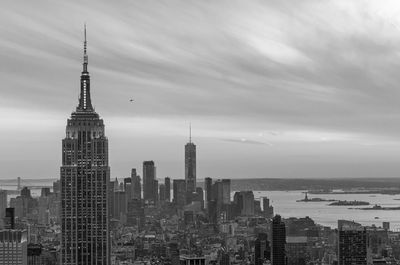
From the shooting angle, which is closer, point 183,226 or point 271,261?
point 271,261

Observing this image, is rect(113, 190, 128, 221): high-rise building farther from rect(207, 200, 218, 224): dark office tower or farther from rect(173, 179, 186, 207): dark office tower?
rect(173, 179, 186, 207): dark office tower

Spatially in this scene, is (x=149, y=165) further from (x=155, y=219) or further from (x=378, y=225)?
(x=378, y=225)

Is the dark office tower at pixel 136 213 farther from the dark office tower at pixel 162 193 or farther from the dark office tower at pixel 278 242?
the dark office tower at pixel 278 242

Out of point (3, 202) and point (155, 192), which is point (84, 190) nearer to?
point (3, 202)

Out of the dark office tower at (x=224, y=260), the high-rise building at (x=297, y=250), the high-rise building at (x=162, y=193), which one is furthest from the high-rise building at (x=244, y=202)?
the dark office tower at (x=224, y=260)

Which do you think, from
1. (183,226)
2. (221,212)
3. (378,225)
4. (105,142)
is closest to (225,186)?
(221,212)

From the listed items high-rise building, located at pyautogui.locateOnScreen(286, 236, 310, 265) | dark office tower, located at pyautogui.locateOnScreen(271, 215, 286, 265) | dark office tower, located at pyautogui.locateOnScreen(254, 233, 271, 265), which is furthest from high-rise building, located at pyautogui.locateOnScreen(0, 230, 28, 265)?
high-rise building, located at pyautogui.locateOnScreen(286, 236, 310, 265)

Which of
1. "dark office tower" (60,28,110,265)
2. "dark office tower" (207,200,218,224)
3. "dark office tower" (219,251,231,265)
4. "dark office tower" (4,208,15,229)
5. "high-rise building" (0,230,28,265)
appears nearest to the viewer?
"dark office tower" (60,28,110,265)

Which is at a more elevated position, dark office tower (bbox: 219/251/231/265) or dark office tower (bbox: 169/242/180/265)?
dark office tower (bbox: 169/242/180/265)
